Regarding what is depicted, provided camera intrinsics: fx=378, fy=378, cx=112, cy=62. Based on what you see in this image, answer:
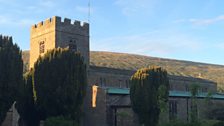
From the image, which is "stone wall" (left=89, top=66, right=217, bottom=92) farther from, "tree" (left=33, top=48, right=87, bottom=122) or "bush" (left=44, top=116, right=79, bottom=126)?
"bush" (left=44, top=116, right=79, bottom=126)

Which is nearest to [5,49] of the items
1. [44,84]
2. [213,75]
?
[44,84]

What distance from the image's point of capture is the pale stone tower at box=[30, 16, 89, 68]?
158ft

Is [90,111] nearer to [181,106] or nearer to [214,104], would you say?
[181,106]

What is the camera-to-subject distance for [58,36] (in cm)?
4800

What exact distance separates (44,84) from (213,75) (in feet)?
409

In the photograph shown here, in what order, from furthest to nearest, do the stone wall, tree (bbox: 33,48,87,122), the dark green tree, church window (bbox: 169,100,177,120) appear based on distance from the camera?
the stone wall → church window (bbox: 169,100,177,120) → the dark green tree → tree (bbox: 33,48,87,122)

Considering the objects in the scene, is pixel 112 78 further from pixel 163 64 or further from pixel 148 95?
pixel 163 64

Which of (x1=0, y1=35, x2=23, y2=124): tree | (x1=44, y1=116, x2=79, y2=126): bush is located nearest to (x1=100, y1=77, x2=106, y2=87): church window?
(x1=44, y1=116, x2=79, y2=126): bush

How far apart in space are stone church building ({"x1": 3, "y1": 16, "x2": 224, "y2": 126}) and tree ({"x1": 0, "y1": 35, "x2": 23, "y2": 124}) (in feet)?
40.3

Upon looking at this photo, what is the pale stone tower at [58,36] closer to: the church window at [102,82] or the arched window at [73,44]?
the arched window at [73,44]

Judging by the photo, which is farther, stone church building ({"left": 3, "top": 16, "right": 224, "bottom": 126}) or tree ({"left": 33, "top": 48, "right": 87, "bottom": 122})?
stone church building ({"left": 3, "top": 16, "right": 224, "bottom": 126})

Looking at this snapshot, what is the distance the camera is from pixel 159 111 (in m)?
39.1

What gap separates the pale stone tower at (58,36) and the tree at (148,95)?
40.6 feet

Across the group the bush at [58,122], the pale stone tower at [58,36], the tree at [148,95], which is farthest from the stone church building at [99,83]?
the bush at [58,122]
